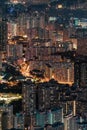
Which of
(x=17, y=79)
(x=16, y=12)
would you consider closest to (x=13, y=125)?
(x=17, y=79)

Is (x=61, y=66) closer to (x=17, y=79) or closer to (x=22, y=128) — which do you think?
(x=17, y=79)

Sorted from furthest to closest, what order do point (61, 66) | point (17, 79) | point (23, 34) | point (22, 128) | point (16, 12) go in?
point (16, 12) → point (23, 34) → point (61, 66) → point (17, 79) → point (22, 128)

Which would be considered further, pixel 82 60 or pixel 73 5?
pixel 73 5

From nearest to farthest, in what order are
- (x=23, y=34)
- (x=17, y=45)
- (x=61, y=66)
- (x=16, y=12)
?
(x=61, y=66), (x=17, y=45), (x=23, y=34), (x=16, y=12)

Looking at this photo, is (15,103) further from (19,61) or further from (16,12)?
(16,12)

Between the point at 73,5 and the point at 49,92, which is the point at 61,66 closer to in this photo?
the point at 49,92

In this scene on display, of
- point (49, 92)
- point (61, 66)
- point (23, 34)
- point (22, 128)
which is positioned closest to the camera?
point (22, 128)

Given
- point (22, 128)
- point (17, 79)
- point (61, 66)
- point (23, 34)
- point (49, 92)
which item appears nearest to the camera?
A: point (22, 128)

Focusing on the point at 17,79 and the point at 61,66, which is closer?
the point at 17,79

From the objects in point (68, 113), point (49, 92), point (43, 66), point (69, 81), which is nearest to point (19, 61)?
point (43, 66)
